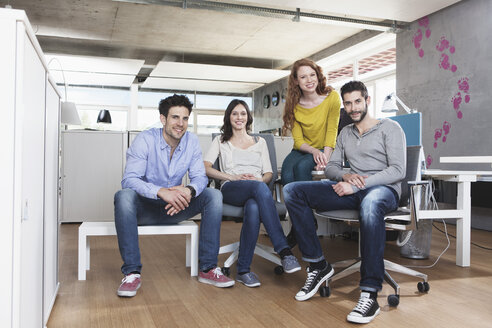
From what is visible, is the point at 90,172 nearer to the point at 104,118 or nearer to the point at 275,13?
the point at 275,13

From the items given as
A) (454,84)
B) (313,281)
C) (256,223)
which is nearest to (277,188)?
(256,223)

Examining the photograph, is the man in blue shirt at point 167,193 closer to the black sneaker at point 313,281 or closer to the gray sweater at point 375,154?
the black sneaker at point 313,281

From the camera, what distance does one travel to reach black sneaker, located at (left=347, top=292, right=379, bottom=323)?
1873mm

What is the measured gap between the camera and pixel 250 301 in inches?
85.5

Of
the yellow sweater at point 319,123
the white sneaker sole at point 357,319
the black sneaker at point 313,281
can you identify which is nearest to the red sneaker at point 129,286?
the black sneaker at point 313,281

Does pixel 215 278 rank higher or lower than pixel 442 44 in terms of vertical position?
lower

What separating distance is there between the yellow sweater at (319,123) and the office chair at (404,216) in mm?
647

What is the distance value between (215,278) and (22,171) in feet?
4.83

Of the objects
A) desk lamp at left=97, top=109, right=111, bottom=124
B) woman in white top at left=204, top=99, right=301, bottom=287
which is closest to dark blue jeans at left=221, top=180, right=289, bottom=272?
woman in white top at left=204, top=99, right=301, bottom=287

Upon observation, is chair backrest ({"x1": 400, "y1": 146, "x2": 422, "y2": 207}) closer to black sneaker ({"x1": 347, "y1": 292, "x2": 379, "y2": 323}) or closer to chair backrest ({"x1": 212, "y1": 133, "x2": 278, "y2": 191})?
black sneaker ({"x1": 347, "y1": 292, "x2": 379, "y2": 323})

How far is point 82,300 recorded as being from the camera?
2166mm

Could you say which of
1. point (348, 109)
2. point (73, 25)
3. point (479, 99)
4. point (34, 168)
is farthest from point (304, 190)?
point (73, 25)

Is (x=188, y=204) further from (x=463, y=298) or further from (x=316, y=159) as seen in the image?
(x=463, y=298)

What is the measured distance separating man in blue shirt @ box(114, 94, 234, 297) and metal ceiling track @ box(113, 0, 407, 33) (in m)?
3.65
